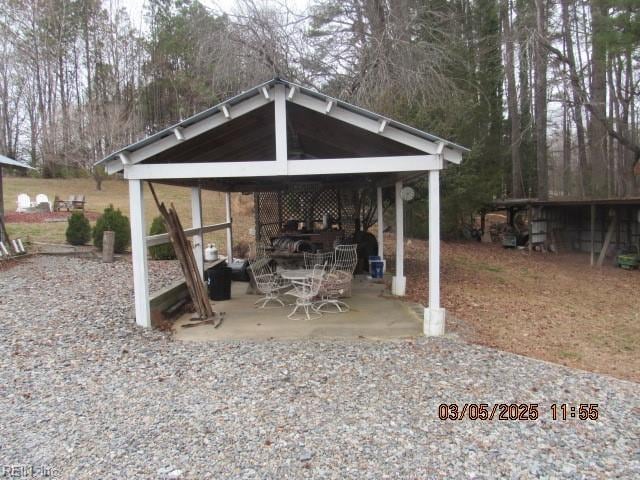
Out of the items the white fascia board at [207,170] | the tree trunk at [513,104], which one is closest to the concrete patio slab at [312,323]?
the white fascia board at [207,170]

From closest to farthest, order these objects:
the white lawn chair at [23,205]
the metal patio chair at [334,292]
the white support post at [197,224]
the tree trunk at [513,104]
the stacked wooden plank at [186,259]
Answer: the stacked wooden plank at [186,259] < the metal patio chair at [334,292] < the white support post at [197,224] < the tree trunk at [513,104] < the white lawn chair at [23,205]

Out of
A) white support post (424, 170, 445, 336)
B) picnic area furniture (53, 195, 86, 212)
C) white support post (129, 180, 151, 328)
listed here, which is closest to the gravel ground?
white support post (424, 170, 445, 336)

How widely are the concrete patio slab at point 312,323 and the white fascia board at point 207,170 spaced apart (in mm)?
1828

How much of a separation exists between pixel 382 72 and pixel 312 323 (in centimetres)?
626

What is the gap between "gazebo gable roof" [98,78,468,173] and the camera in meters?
4.73

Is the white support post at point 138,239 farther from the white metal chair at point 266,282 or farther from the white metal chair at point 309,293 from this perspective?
the white metal chair at point 309,293

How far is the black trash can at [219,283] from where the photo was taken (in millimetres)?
6762

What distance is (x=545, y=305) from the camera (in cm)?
736

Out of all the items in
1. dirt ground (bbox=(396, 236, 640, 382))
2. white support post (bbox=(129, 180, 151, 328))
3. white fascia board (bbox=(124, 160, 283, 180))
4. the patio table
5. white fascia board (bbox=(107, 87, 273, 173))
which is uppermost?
white fascia board (bbox=(107, 87, 273, 173))

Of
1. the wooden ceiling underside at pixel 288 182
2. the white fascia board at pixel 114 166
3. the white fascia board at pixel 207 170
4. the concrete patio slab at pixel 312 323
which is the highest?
the wooden ceiling underside at pixel 288 182

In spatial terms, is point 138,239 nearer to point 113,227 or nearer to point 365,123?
point 365,123

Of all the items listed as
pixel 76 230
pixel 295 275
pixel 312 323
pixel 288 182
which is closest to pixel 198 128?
pixel 295 275

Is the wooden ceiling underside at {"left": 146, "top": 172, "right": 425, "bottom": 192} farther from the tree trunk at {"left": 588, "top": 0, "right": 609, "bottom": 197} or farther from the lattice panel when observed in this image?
the tree trunk at {"left": 588, "top": 0, "right": 609, "bottom": 197}

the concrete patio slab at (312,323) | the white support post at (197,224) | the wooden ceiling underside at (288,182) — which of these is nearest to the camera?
the concrete patio slab at (312,323)
